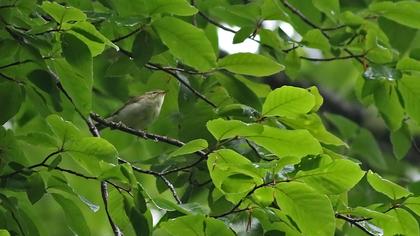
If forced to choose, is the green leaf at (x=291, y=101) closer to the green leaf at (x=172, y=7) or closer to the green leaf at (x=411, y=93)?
the green leaf at (x=172, y=7)

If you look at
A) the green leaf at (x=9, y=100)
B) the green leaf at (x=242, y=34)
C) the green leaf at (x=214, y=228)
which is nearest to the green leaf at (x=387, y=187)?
the green leaf at (x=214, y=228)

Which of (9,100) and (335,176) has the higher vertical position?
(335,176)

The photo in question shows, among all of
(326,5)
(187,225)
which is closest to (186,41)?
(187,225)

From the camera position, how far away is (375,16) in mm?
3604

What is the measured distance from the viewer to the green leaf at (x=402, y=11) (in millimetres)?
3369

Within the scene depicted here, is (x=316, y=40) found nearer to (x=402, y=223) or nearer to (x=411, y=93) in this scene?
(x=411, y=93)

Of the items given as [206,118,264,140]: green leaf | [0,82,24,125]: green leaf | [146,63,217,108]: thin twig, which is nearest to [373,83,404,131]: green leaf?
[146,63,217,108]: thin twig

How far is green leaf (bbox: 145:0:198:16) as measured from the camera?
2699 mm

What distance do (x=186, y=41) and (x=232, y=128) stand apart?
0.58 metres

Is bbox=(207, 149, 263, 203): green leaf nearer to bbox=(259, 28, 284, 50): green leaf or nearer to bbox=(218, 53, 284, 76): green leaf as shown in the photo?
bbox=(218, 53, 284, 76): green leaf

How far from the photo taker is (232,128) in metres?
2.41

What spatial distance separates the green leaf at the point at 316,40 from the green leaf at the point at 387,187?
1100 millimetres

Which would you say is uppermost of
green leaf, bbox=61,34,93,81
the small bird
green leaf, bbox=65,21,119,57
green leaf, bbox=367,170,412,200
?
green leaf, bbox=65,21,119,57

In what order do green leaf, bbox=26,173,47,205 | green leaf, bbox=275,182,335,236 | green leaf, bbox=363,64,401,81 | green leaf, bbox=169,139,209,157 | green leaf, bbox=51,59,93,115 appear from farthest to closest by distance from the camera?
green leaf, bbox=363,64,401,81 → green leaf, bbox=51,59,93,115 → green leaf, bbox=26,173,47,205 → green leaf, bbox=169,139,209,157 → green leaf, bbox=275,182,335,236
